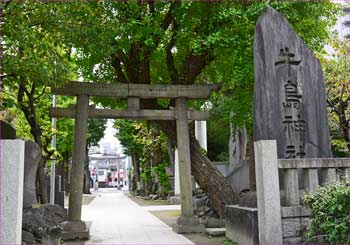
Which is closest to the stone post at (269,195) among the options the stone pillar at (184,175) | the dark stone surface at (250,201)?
the dark stone surface at (250,201)

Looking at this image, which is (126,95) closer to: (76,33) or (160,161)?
(76,33)

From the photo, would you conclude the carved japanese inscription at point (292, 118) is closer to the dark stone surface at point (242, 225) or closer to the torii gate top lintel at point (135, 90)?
the dark stone surface at point (242, 225)

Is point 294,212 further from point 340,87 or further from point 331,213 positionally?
point 340,87

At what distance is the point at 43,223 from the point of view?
7.22 meters

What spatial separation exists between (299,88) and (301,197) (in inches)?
99.3

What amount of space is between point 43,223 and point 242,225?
423 centimetres

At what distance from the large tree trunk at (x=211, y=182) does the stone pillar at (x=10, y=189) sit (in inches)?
298

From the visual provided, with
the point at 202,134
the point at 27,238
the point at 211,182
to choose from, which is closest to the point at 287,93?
the point at 211,182

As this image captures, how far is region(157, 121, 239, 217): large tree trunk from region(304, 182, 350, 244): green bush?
581cm

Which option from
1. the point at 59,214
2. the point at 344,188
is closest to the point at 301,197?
the point at 344,188

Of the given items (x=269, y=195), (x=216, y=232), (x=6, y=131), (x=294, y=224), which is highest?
(x=6, y=131)

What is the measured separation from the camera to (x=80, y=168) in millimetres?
10984

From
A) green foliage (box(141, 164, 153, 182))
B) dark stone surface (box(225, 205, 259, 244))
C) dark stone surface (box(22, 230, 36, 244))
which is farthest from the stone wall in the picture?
green foliage (box(141, 164, 153, 182))

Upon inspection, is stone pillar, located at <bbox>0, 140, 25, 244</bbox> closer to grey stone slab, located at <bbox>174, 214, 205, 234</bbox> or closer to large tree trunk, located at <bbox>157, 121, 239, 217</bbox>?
grey stone slab, located at <bbox>174, 214, 205, 234</bbox>
